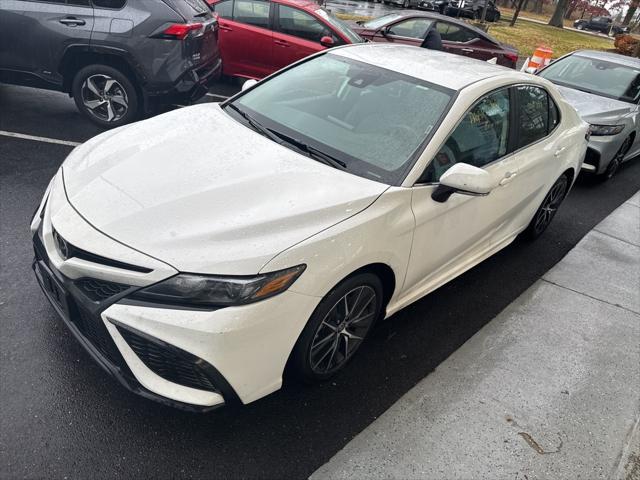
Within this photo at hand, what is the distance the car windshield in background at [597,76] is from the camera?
23.9 feet

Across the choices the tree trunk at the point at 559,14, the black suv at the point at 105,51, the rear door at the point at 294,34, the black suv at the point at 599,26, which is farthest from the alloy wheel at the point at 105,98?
the black suv at the point at 599,26

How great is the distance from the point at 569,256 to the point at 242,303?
3785mm

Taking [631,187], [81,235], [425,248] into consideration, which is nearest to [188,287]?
[81,235]

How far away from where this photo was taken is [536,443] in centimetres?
264

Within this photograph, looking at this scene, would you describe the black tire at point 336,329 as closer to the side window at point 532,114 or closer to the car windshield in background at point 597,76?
the side window at point 532,114

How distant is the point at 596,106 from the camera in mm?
6723

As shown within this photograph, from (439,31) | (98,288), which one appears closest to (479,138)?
(98,288)

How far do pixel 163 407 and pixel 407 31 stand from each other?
895cm

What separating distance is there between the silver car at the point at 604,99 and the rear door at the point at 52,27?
19.7 ft

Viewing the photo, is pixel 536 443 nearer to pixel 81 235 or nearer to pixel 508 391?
pixel 508 391

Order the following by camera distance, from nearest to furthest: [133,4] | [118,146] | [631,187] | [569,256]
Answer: [118,146] < [569,256] < [133,4] < [631,187]

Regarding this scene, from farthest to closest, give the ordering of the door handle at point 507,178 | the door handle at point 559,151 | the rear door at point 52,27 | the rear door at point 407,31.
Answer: the rear door at point 407,31
the rear door at point 52,27
the door handle at point 559,151
the door handle at point 507,178

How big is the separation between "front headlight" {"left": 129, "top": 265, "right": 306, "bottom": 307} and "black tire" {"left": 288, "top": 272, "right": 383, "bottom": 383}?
401 mm

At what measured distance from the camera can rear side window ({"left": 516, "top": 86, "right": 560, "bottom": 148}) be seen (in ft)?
12.0
